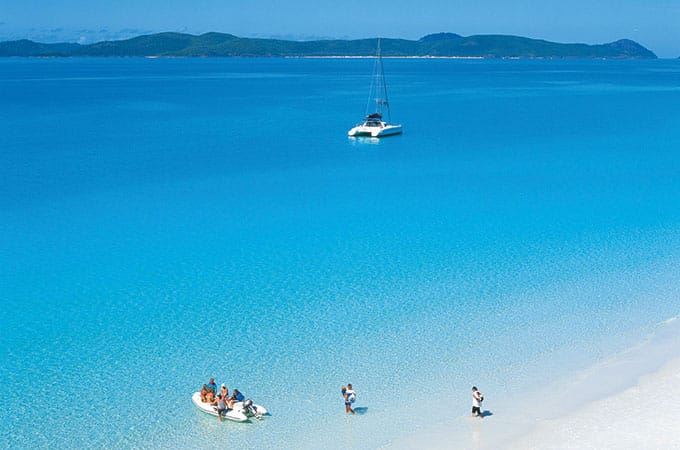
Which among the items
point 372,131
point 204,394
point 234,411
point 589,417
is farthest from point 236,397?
point 372,131

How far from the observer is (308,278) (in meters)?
27.3

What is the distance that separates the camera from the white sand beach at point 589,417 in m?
15.8

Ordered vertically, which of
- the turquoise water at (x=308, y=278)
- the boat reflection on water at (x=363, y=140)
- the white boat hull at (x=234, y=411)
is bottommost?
the boat reflection on water at (x=363, y=140)

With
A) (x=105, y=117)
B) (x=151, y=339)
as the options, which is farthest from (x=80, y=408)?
(x=105, y=117)

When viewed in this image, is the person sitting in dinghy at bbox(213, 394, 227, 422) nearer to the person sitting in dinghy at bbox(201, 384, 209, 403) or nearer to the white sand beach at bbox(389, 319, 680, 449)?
the person sitting in dinghy at bbox(201, 384, 209, 403)

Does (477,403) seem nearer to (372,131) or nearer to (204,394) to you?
(204,394)

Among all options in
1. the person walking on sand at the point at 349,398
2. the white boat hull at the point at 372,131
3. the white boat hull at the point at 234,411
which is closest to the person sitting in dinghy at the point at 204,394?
the white boat hull at the point at 234,411

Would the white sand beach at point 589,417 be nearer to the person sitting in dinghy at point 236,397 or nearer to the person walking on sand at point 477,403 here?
the person walking on sand at point 477,403

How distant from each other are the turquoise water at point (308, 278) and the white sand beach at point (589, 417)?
0.88 m

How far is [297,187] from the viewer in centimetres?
4375

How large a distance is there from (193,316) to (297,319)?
341 cm

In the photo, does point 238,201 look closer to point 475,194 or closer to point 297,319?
point 475,194

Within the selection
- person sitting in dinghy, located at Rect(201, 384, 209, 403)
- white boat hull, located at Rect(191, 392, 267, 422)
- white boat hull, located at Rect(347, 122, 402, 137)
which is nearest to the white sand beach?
white boat hull, located at Rect(191, 392, 267, 422)

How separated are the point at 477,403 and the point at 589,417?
2571 millimetres
